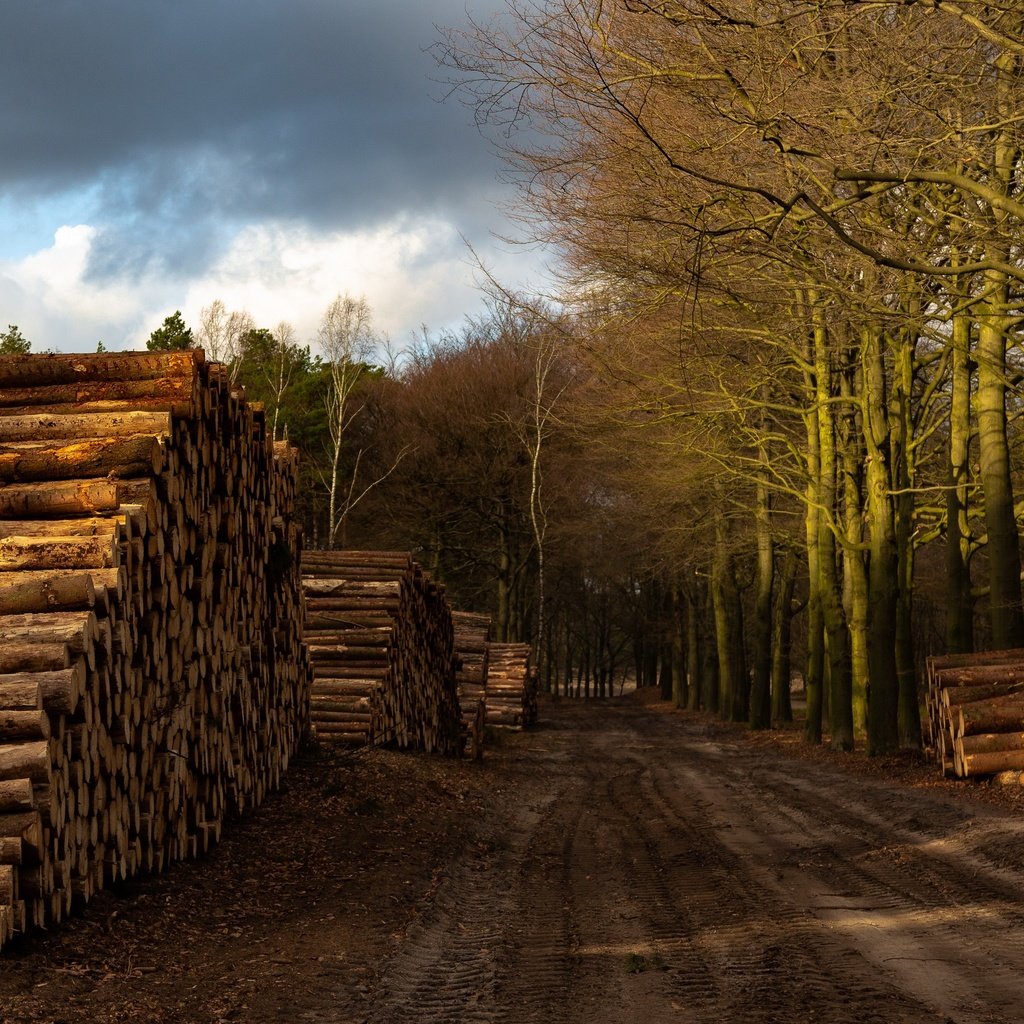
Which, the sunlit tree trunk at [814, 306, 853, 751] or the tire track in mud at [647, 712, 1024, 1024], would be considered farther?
the sunlit tree trunk at [814, 306, 853, 751]

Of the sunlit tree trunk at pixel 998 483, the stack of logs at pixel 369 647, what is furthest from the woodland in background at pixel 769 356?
the stack of logs at pixel 369 647

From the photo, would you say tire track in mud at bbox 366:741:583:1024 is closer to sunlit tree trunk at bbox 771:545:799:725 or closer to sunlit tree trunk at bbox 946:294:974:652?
sunlit tree trunk at bbox 946:294:974:652

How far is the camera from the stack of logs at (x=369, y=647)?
14633 millimetres

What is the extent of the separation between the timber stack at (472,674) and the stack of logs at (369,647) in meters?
1.87

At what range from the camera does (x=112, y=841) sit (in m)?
7.24

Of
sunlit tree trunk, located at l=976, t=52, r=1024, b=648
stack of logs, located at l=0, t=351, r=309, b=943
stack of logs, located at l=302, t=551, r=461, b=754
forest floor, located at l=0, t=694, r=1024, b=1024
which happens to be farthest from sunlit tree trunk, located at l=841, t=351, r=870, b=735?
stack of logs, located at l=0, t=351, r=309, b=943

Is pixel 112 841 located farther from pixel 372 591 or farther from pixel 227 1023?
pixel 372 591

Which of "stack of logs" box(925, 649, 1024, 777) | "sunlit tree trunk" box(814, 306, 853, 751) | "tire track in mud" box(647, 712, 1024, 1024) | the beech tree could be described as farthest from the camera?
"sunlit tree trunk" box(814, 306, 853, 751)

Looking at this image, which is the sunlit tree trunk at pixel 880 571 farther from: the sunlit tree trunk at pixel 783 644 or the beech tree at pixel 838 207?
the sunlit tree trunk at pixel 783 644

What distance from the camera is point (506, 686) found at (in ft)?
98.5

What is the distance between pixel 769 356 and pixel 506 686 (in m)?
12.1

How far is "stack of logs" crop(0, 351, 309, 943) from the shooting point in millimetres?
6297

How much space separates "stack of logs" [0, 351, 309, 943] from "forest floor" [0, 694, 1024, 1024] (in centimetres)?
38

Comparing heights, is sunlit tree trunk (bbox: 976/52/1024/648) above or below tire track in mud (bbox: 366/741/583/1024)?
above
